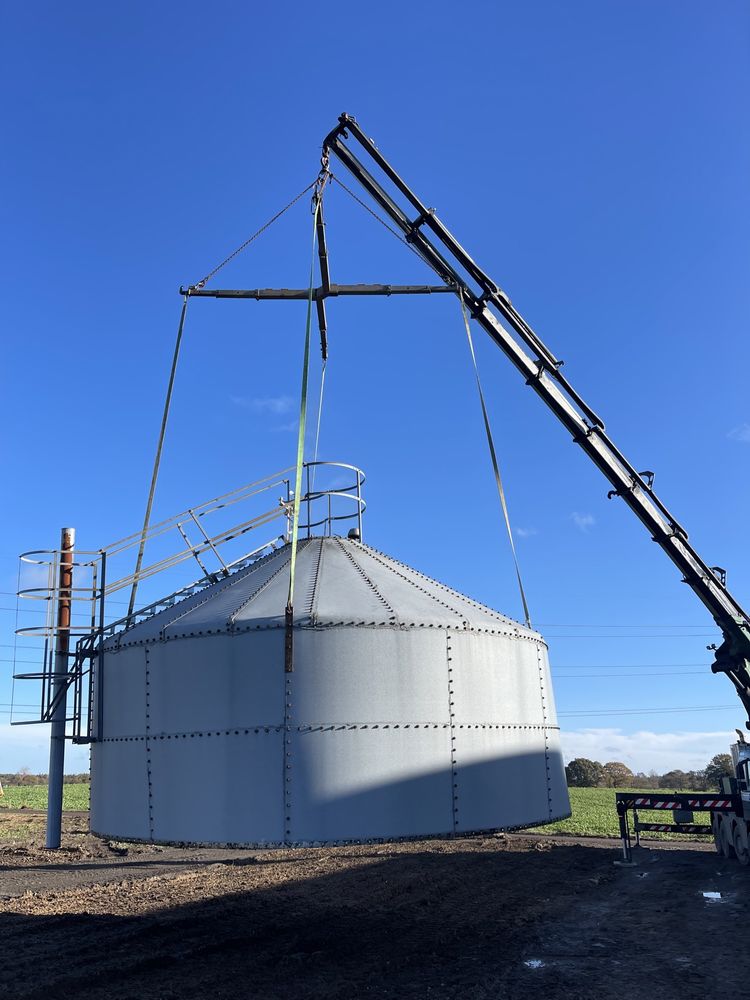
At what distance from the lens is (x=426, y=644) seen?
1224 centimetres

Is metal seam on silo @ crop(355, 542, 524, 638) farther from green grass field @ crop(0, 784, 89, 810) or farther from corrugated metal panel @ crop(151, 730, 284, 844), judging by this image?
green grass field @ crop(0, 784, 89, 810)

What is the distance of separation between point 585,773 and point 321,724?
43009mm

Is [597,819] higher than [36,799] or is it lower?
lower

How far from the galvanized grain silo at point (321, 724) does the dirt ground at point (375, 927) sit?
4.23 feet

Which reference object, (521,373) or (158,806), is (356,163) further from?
(158,806)

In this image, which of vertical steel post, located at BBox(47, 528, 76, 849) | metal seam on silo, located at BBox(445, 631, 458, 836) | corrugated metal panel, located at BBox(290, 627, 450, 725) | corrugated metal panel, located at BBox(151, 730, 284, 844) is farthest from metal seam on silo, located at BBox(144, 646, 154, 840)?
metal seam on silo, located at BBox(445, 631, 458, 836)

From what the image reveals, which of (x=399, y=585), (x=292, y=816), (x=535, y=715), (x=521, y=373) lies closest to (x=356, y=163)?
(x=521, y=373)

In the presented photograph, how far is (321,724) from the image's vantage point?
11.4 metres

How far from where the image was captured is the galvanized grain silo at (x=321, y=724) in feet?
37.2

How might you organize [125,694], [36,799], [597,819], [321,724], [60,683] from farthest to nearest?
[36,799], [597,819], [60,683], [125,694], [321,724]

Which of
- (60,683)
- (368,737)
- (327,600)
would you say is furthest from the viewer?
(60,683)

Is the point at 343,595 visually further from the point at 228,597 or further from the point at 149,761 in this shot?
the point at 149,761

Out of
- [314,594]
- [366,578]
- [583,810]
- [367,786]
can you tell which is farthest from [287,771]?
[583,810]

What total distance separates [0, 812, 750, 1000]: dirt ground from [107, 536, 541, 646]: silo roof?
13.5 ft
